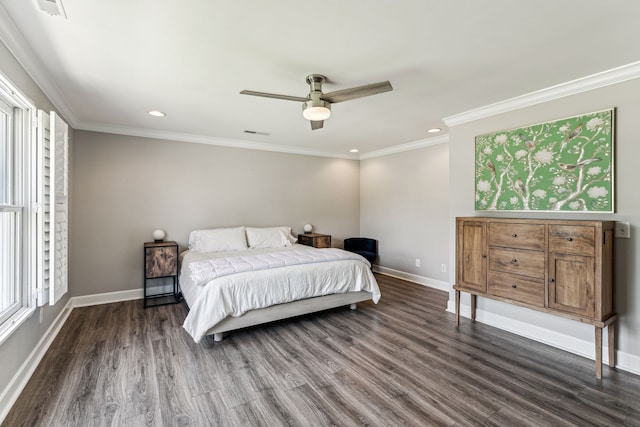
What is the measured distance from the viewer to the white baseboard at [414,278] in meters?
→ 4.73

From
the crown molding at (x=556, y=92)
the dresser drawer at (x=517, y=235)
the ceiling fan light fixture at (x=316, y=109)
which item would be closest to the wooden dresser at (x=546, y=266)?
the dresser drawer at (x=517, y=235)

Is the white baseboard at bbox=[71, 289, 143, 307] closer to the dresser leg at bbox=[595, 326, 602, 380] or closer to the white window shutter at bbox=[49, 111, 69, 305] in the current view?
the white window shutter at bbox=[49, 111, 69, 305]

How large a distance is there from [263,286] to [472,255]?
225 cm

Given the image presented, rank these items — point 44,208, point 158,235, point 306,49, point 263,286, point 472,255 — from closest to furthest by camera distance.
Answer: point 306,49
point 44,208
point 263,286
point 472,255
point 158,235

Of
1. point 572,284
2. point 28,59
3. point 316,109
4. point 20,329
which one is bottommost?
point 20,329

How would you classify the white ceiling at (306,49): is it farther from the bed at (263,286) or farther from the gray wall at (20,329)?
the bed at (263,286)

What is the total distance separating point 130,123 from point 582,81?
5.03 m

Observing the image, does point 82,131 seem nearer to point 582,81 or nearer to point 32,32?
point 32,32

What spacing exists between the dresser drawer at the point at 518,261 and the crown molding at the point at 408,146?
88.0 inches

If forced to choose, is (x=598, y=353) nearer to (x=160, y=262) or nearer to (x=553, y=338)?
(x=553, y=338)

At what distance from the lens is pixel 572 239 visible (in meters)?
2.48

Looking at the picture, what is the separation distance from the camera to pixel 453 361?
2.57 meters

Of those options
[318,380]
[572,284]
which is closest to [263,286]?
[318,380]

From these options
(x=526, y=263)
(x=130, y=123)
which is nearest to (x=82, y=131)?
(x=130, y=123)
